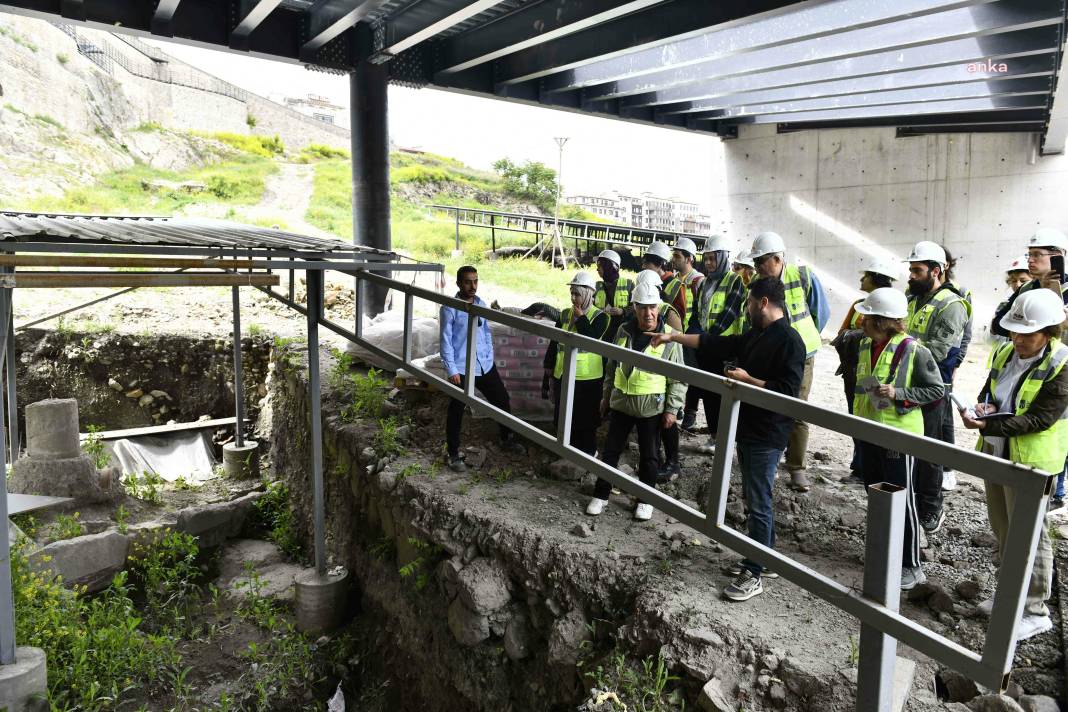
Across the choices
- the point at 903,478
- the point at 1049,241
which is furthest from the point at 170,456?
the point at 1049,241

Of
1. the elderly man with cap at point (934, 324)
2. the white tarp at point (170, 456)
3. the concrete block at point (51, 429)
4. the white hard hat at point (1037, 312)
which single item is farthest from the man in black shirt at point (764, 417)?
the white tarp at point (170, 456)

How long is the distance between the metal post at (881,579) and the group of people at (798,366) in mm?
1207

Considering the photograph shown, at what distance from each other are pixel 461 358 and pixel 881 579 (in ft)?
12.6

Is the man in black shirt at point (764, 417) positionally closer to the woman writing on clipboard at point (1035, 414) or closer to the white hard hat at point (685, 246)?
the woman writing on clipboard at point (1035, 414)

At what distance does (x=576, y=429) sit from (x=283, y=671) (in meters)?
3.09

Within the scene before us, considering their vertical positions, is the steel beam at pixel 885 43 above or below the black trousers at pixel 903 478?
above

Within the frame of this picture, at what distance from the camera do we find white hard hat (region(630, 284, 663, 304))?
4.37 metres

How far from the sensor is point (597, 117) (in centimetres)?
1112

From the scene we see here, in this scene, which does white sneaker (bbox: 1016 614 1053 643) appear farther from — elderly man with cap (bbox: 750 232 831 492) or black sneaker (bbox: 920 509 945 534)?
elderly man with cap (bbox: 750 232 831 492)

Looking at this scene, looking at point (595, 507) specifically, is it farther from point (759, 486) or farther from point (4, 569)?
point (4, 569)

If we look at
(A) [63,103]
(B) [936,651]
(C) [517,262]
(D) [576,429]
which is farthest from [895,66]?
(A) [63,103]

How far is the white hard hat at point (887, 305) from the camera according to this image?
356 centimetres

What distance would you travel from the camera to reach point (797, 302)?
4.83 meters

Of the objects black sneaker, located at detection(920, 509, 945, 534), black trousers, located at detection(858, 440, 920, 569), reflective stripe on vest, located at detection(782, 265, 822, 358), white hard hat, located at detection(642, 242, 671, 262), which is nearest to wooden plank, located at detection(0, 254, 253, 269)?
white hard hat, located at detection(642, 242, 671, 262)
